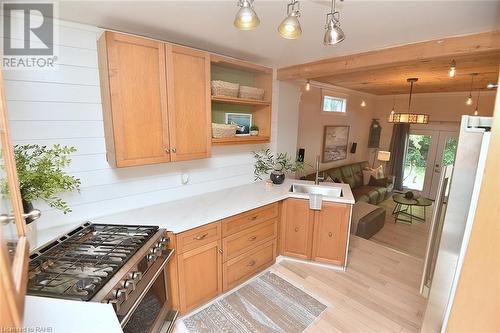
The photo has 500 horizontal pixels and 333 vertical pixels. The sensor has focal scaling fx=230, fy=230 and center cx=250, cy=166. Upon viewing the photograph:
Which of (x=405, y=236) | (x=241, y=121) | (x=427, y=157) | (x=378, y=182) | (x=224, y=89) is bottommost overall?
(x=405, y=236)

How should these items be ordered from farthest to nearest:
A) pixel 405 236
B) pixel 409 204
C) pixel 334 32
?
pixel 409 204, pixel 405 236, pixel 334 32

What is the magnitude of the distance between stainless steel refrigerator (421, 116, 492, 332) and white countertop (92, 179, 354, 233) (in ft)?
3.78

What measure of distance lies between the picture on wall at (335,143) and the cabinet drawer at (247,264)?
321cm

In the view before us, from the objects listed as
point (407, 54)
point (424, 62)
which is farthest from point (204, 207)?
point (424, 62)

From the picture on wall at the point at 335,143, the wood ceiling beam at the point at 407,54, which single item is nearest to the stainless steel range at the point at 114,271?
the wood ceiling beam at the point at 407,54

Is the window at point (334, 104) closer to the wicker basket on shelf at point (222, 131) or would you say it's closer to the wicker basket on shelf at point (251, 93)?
the wicker basket on shelf at point (251, 93)

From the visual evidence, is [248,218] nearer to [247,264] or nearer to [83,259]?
[247,264]

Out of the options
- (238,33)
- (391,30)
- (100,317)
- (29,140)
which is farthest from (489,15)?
(29,140)

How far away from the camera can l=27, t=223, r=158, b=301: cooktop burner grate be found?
1.12m

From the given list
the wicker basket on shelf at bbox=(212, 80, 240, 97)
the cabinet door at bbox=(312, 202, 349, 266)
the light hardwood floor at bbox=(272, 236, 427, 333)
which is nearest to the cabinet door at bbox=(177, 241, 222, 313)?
the light hardwood floor at bbox=(272, 236, 427, 333)

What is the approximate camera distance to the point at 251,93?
8.37 ft

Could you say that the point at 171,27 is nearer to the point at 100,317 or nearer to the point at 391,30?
the point at 391,30

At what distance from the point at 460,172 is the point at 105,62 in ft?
7.60

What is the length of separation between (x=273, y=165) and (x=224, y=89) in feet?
4.51
